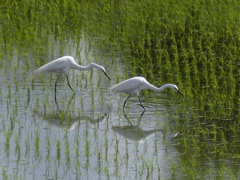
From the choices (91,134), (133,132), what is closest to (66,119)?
(91,134)

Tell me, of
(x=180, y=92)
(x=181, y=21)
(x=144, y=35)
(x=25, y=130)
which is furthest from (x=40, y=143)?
(x=181, y=21)

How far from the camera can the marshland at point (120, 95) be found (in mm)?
8828

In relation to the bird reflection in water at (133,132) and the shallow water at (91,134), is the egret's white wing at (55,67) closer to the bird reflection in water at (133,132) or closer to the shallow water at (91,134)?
the shallow water at (91,134)

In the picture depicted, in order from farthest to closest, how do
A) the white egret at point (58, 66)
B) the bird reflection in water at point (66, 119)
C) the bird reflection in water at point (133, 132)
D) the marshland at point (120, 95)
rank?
the white egret at point (58, 66) → the bird reflection in water at point (66, 119) → the bird reflection in water at point (133, 132) → the marshland at point (120, 95)

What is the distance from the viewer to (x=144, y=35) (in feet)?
53.6

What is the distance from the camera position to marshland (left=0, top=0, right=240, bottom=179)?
883 cm

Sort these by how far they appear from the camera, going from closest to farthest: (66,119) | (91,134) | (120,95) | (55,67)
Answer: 1. (91,134)
2. (66,119)
3. (55,67)
4. (120,95)

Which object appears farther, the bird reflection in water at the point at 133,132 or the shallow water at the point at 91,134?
the bird reflection in water at the point at 133,132

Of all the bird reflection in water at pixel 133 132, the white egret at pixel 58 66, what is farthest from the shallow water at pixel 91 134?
the white egret at pixel 58 66

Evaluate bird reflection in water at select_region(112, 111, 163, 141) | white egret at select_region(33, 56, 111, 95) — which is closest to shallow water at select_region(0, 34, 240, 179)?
bird reflection in water at select_region(112, 111, 163, 141)

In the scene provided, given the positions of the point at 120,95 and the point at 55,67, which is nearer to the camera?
the point at 55,67

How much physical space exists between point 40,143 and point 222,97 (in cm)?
352

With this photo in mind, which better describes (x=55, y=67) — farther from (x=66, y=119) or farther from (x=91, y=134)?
(x=91, y=134)

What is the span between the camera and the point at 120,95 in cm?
1232
